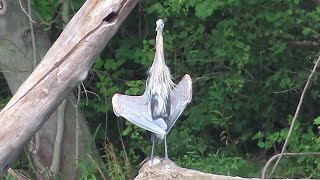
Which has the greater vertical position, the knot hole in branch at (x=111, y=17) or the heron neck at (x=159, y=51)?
the knot hole in branch at (x=111, y=17)

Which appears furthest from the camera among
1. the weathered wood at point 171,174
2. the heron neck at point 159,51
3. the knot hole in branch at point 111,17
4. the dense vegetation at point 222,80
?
the dense vegetation at point 222,80

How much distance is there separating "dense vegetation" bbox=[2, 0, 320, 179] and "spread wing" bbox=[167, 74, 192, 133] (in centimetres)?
166

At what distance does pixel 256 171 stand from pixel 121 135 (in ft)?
4.16

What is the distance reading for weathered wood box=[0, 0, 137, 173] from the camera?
147 inches

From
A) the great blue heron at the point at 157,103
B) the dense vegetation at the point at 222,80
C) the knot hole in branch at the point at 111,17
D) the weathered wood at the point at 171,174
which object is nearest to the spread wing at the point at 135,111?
the great blue heron at the point at 157,103

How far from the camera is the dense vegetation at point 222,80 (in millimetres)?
5602

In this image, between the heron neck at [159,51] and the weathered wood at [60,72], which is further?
the weathered wood at [60,72]

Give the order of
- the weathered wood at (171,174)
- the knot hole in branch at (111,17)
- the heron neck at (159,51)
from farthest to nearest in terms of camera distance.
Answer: the knot hole in branch at (111,17) < the heron neck at (159,51) < the weathered wood at (171,174)

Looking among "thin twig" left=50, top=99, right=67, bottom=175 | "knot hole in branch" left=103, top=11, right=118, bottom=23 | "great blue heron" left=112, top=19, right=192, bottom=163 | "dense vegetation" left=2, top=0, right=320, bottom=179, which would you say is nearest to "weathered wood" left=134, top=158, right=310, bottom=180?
"great blue heron" left=112, top=19, right=192, bottom=163

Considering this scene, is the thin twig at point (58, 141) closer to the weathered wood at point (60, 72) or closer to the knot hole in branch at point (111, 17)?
the weathered wood at point (60, 72)

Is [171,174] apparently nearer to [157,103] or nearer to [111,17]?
[157,103]

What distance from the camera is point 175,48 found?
20.2 ft

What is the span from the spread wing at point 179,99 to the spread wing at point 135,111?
0.10 meters

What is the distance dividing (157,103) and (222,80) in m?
2.58
